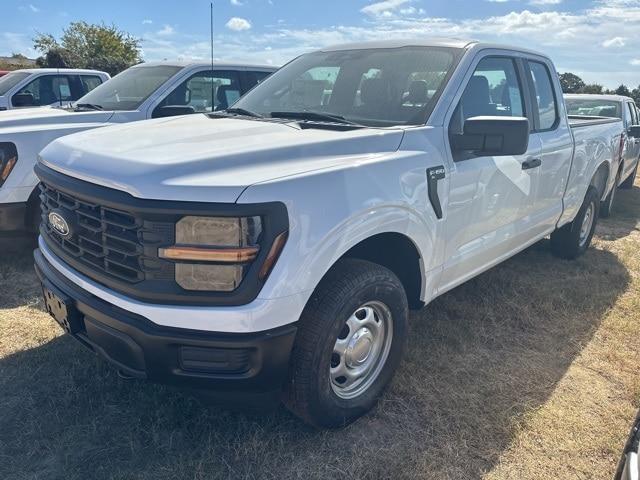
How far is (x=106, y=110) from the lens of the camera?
18.1 ft

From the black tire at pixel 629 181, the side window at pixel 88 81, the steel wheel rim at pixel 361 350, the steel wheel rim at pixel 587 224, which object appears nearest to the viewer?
the steel wheel rim at pixel 361 350

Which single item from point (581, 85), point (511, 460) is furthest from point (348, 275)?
point (581, 85)

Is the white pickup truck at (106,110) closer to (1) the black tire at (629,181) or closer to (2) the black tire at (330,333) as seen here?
(2) the black tire at (330,333)

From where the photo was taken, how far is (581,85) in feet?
114

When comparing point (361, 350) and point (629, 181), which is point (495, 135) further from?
point (629, 181)

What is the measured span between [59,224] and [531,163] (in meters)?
3.00

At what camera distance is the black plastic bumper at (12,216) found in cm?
421

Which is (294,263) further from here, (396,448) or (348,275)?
(396,448)

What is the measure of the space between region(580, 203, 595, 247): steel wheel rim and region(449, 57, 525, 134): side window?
2112mm

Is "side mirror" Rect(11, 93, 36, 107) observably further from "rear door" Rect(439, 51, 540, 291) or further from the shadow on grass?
"rear door" Rect(439, 51, 540, 291)

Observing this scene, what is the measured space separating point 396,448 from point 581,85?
124 ft

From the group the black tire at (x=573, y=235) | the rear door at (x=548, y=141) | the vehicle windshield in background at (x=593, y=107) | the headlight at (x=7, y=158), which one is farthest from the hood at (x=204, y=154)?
the vehicle windshield in background at (x=593, y=107)

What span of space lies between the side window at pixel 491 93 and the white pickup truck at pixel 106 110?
8.77 feet

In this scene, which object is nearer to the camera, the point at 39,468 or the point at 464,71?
the point at 39,468
